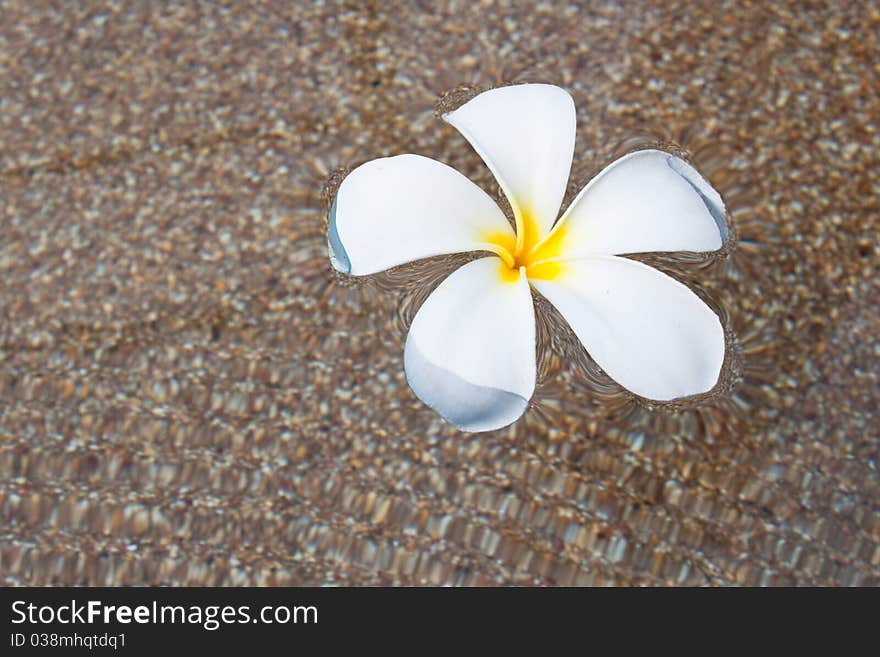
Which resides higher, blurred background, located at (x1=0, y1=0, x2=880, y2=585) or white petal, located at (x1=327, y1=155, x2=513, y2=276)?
white petal, located at (x1=327, y1=155, x2=513, y2=276)

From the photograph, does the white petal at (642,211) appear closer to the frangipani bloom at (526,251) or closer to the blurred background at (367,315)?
the frangipani bloom at (526,251)

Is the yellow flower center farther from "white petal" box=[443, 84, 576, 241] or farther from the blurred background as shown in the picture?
the blurred background

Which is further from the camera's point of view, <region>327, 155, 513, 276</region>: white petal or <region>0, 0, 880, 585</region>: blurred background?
<region>0, 0, 880, 585</region>: blurred background

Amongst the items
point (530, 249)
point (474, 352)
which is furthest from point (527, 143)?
point (474, 352)

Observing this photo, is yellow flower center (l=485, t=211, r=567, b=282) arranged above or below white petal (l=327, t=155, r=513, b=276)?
below

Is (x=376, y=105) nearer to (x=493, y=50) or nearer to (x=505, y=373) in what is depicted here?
(x=493, y=50)

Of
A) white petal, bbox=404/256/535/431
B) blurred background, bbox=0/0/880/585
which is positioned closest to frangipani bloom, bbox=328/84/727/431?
white petal, bbox=404/256/535/431

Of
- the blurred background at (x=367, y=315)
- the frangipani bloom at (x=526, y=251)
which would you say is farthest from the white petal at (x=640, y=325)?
the blurred background at (x=367, y=315)

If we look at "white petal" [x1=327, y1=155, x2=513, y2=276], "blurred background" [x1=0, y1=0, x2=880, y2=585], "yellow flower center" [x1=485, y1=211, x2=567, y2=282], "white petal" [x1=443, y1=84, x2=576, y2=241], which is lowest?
"blurred background" [x1=0, y1=0, x2=880, y2=585]
